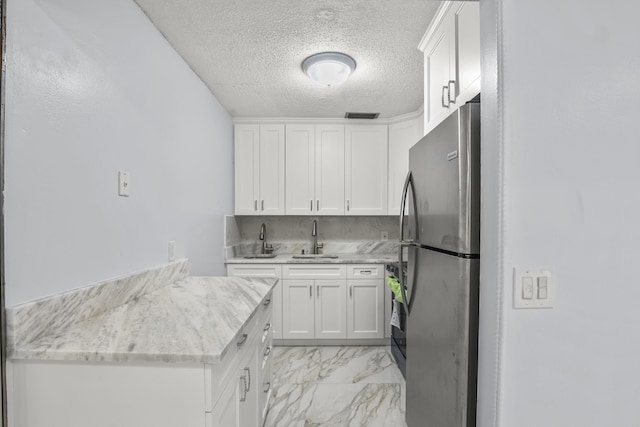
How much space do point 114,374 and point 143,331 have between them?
17cm

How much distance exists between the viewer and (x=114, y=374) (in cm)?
94

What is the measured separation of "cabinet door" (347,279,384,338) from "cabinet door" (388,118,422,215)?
2.72ft

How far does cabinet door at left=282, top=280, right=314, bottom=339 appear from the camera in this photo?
3.29m

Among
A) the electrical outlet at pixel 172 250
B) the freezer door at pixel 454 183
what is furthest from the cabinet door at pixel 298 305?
the freezer door at pixel 454 183

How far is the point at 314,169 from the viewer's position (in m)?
3.60

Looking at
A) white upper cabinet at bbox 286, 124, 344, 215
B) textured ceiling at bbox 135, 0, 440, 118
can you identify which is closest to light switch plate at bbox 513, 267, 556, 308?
textured ceiling at bbox 135, 0, 440, 118

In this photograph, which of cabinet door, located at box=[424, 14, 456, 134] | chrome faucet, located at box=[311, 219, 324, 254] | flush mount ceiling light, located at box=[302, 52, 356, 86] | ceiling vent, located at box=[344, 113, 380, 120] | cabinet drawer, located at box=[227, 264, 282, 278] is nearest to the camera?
cabinet door, located at box=[424, 14, 456, 134]

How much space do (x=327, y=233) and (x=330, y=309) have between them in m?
0.94

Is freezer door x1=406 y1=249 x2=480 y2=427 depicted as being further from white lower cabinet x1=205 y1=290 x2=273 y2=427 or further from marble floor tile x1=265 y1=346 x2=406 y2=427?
white lower cabinet x1=205 y1=290 x2=273 y2=427

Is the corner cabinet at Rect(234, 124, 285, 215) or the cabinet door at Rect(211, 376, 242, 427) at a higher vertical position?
the corner cabinet at Rect(234, 124, 285, 215)

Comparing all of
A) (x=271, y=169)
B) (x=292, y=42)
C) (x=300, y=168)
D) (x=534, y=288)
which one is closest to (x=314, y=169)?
(x=300, y=168)

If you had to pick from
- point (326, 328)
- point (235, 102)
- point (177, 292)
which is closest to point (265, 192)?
point (235, 102)

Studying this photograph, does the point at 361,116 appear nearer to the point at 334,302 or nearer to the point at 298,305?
the point at 334,302

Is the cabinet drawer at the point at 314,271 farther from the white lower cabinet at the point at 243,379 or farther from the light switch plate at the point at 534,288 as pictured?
the light switch plate at the point at 534,288
